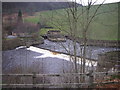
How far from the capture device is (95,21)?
313 cm

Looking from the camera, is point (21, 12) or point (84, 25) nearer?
point (84, 25)

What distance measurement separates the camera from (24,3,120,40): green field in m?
2.84

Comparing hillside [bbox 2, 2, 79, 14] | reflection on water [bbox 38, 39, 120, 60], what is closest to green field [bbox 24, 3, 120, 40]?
hillside [bbox 2, 2, 79, 14]

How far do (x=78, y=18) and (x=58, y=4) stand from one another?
1.81 feet

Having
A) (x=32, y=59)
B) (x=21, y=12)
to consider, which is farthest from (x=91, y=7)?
(x=32, y=59)

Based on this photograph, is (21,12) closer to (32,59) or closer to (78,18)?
(32,59)

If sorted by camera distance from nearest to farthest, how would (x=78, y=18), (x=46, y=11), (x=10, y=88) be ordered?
(x=10, y=88), (x=78, y=18), (x=46, y=11)

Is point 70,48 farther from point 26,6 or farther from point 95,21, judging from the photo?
point 26,6

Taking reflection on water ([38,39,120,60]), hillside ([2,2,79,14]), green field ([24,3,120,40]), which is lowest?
reflection on water ([38,39,120,60])

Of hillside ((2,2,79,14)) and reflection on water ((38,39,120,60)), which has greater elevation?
hillside ((2,2,79,14))

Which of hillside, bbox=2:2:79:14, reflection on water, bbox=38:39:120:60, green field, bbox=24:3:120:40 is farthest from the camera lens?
hillside, bbox=2:2:79:14

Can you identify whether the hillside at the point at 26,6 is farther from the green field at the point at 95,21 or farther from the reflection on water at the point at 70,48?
the reflection on water at the point at 70,48

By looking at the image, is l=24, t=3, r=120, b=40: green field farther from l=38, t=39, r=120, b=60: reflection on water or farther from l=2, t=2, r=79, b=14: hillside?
l=38, t=39, r=120, b=60: reflection on water

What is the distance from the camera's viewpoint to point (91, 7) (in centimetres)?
262
